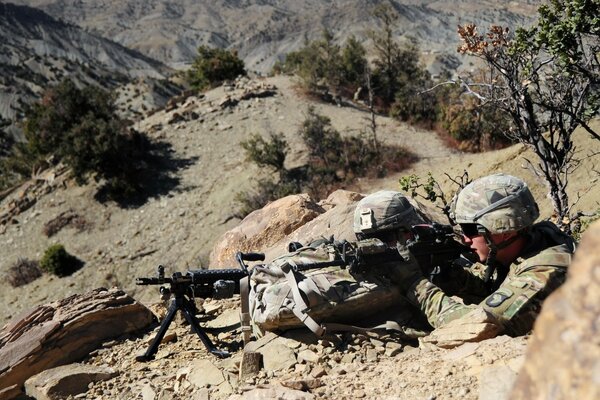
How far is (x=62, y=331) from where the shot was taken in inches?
209

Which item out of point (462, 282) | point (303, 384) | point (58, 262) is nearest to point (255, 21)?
point (58, 262)

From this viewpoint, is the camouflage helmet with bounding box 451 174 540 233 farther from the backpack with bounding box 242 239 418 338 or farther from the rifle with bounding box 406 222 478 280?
the backpack with bounding box 242 239 418 338

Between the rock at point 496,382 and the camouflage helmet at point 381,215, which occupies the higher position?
the camouflage helmet at point 381,215

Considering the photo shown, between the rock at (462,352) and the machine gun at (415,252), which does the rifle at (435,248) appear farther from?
the rock at (462,352)

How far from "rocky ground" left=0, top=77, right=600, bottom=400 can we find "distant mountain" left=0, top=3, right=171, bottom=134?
34.4 metres

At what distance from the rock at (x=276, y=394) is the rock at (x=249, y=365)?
663 mm

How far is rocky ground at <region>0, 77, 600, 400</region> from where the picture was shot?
2.85 m

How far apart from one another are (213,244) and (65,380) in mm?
10226

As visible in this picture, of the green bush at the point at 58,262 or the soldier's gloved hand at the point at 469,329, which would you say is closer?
the soldier's gloved hand at the point at 469,329

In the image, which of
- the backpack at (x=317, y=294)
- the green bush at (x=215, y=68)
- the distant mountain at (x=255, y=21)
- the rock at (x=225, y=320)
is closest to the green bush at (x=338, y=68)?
the green bush at (x=215, y=68)

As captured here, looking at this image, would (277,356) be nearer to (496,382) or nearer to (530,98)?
(496,382)

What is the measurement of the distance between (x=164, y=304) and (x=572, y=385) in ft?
19.6

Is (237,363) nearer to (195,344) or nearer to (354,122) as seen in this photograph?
(195,344)

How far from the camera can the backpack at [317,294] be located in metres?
3.51
